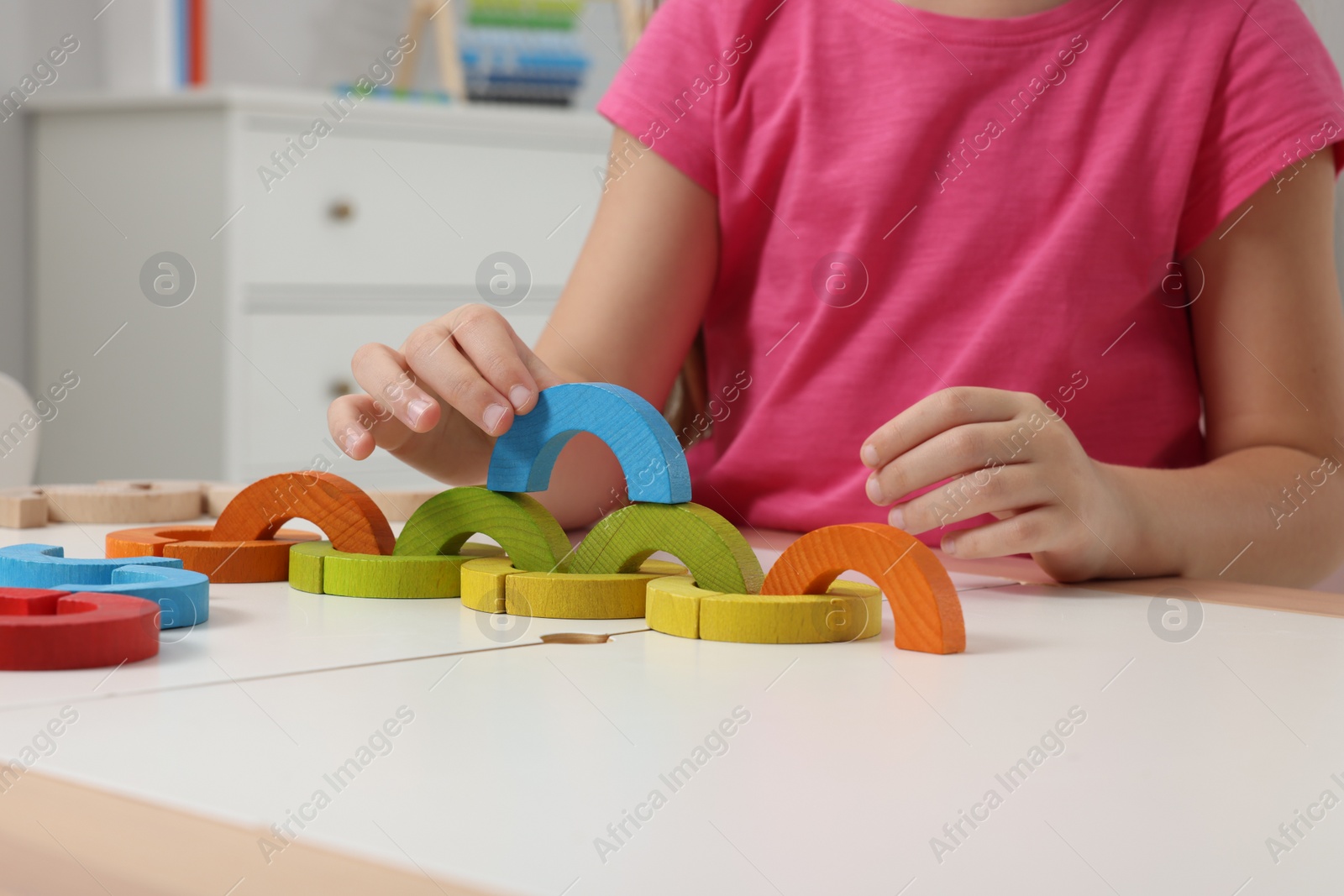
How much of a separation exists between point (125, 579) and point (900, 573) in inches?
12.2

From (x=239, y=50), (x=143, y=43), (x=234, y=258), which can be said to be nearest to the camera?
(x=234, y=258)

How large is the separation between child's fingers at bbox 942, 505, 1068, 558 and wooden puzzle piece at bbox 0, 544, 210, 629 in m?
0.35

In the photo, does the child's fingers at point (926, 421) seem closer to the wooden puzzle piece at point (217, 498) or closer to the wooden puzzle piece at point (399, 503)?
the wooden puzzle piece at point (399, 503)

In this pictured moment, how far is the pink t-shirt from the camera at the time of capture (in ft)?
3.06

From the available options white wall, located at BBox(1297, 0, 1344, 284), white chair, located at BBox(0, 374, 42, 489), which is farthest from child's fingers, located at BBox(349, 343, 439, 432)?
white wall, located at BBox(1297, 0, 1344, 284)

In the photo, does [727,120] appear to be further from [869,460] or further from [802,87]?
[869,460]

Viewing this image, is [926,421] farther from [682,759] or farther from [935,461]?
[682,759]

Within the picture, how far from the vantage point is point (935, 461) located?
0.62 metres

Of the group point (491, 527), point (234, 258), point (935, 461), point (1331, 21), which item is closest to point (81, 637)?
point (491, 527)

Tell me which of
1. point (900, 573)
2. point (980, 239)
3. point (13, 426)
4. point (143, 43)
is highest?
point (143, 43)

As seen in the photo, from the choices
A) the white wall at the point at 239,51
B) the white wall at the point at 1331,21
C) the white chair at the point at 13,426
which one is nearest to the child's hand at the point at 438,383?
the white chair at the point at 13,426

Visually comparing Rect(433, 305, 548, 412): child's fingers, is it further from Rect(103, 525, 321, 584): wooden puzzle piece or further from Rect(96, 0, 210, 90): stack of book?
Rect(96, 0, 210, 90): stack of book

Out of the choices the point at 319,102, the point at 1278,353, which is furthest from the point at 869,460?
the point at 319,102

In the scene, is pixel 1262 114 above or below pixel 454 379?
above
